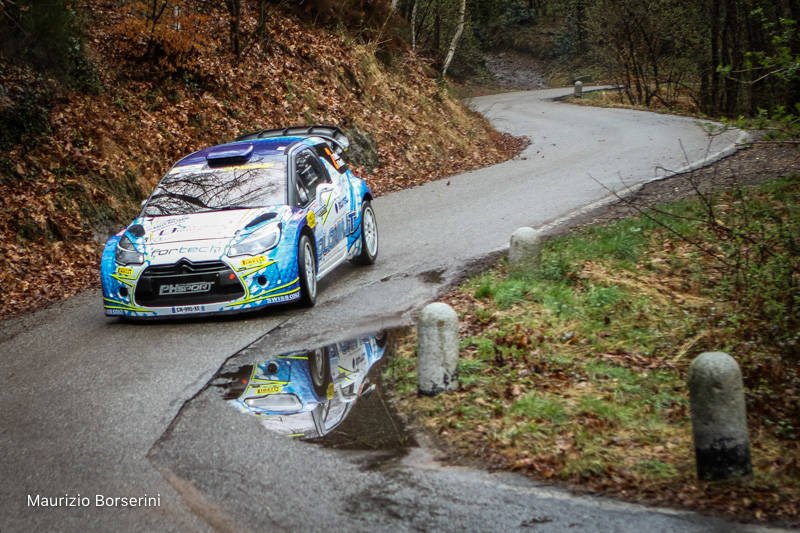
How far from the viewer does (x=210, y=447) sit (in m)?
5.74

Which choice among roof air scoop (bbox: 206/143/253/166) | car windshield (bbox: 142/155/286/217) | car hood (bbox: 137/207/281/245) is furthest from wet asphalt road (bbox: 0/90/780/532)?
roof air scoop (bbox: 206/143/253/166)

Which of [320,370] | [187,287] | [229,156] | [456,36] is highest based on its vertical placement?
[456,36]

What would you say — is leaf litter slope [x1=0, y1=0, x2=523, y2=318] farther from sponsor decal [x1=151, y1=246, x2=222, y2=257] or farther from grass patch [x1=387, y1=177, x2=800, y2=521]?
grass patch [x1=387, y1=177, x2=800, y2=521]

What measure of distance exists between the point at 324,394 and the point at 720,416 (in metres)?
3.01

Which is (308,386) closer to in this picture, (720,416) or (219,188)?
(720,416)

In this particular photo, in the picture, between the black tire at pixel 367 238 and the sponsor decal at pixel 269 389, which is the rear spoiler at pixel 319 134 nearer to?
the black tire at pixel 367 238

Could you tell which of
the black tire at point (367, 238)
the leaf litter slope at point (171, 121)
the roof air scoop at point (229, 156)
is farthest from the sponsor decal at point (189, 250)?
the black tire at point (367, 238)

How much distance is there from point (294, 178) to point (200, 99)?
358 inches

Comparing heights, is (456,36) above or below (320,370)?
above

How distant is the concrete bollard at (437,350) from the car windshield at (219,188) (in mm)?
3445

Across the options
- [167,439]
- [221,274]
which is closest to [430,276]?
[221,274]

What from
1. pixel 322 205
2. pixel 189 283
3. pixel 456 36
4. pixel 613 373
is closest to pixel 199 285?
pixel 189 283

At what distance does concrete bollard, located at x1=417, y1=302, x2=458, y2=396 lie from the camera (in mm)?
6539

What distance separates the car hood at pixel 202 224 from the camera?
29.0 ft
